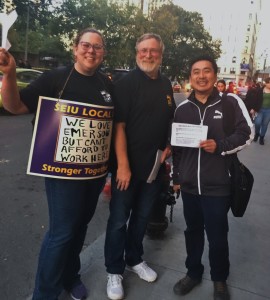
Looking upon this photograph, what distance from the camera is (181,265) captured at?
3.31 meters

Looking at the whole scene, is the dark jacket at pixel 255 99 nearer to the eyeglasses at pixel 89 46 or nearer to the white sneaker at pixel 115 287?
the white sneaker at pixel 115 287

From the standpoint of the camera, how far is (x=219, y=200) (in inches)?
106

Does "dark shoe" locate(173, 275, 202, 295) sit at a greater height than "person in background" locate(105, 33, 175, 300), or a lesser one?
lesser

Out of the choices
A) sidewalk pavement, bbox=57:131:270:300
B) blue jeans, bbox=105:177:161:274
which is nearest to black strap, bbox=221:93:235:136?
blue jeans, bbox=105:177:161:274

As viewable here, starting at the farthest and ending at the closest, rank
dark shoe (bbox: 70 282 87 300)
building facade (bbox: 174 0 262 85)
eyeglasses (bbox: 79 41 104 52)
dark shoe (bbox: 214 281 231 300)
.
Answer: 1. building facade (bbox: 174 0 262 85)
2. dark shoe (bbox: 214 281 231 300)
3. dark shoe (bbox: 70 282 87 300)
4. eyeglasses (bbox: 79 41 104 52)

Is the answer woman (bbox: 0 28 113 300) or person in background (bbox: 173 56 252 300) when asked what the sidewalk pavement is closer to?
person in background (bbox: 173 56 252 300)

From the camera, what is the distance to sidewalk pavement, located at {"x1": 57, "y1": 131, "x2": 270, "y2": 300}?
2.90 metres

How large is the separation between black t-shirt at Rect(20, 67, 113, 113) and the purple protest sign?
4 centimetres

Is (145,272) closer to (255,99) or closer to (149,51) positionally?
(149,51)

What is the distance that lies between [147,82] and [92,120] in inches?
23.2

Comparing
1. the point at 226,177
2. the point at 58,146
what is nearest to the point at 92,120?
the point at 58,146

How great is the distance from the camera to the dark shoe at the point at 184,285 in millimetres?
2895

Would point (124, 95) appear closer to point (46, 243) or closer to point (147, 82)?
point (147, 82)

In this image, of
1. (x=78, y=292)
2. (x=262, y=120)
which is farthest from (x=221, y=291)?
(x=262, y=120)
